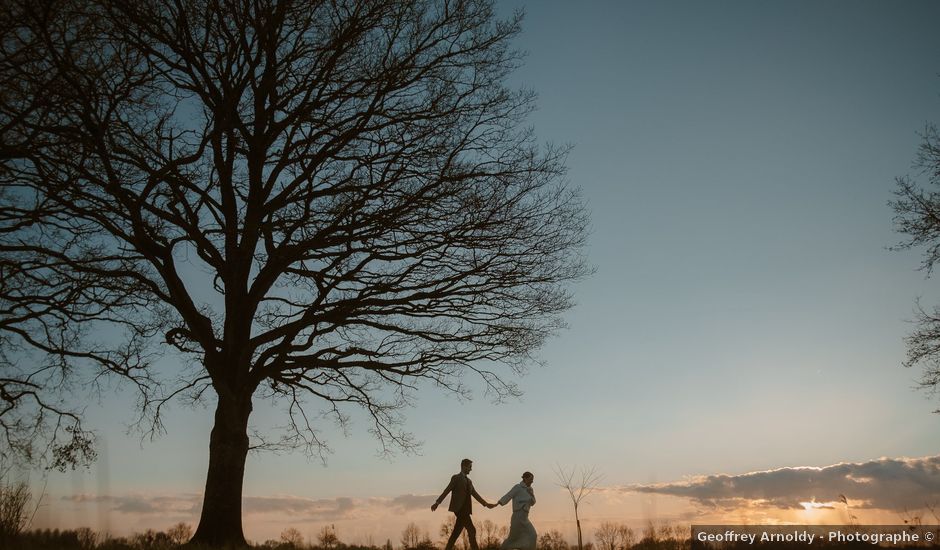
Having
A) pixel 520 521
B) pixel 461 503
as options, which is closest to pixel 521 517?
pixel 520 521

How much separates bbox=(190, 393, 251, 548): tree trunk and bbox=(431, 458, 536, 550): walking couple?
3.84 metres

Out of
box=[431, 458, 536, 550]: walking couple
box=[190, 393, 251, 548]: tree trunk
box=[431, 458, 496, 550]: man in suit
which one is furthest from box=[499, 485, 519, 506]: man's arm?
box=[190, 393, 251, 548]: tree trunk

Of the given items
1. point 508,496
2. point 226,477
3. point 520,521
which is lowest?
point 520,521

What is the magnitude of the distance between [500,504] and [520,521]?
0.49m

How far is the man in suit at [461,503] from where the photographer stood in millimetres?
14141

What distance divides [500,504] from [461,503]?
45.8 inches

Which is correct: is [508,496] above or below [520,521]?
above

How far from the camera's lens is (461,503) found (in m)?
14.1

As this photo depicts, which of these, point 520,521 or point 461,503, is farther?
point 461,503

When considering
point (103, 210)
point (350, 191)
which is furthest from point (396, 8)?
point (103, 210)

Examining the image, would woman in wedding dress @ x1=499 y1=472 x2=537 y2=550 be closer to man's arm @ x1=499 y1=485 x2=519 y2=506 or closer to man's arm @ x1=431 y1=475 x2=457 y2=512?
man's arm @ x1=499 y1=485 x2=519 y2=506

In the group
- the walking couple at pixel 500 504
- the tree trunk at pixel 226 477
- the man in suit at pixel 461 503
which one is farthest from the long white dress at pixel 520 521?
the tree trunk at pixel 226 477

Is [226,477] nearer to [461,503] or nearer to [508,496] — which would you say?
[461,503]

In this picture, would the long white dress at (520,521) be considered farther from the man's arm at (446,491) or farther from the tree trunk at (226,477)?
the tree trunk at (226,477)
